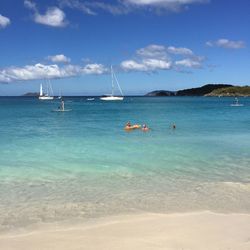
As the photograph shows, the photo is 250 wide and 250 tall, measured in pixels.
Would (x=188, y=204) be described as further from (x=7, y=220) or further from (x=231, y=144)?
(x=231, y=144)

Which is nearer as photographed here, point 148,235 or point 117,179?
point 148,235

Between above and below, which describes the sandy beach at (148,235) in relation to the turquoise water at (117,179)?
above

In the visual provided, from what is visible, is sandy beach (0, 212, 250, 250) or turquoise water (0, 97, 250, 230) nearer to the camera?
sandy beach (0, 212, 250, 250)

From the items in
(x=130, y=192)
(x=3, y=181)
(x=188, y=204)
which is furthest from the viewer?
(x=3, y=181)

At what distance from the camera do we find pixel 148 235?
11273 mm

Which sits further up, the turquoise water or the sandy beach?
the sandy beach

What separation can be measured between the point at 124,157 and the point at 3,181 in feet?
30.0

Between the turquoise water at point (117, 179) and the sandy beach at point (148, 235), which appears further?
the turquoise water at point (117, 179)

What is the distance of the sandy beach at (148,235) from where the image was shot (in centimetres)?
1041

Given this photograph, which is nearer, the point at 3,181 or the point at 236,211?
the point at 236,211

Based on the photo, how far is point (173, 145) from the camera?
31.9 meters

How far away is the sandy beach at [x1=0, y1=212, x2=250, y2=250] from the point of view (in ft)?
34.1

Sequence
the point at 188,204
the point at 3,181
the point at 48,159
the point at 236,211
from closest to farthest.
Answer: the point at 236,211 < the point at 188,204 < the point at 3,181 < the point at 48,159

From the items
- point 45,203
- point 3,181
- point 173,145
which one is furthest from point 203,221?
point 173,145
